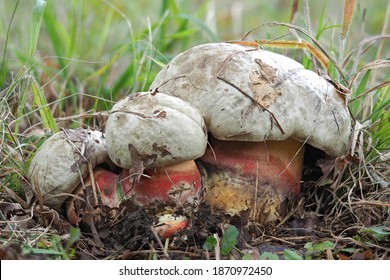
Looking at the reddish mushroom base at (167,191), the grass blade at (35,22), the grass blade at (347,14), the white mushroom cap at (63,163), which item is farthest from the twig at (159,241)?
the grass blade at (347,14)

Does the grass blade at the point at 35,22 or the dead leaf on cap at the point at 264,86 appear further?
the grass blade at the point at 35,22

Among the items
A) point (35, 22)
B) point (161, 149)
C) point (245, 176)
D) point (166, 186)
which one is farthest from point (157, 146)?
point (35, 22)

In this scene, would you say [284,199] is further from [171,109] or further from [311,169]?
[171,109]

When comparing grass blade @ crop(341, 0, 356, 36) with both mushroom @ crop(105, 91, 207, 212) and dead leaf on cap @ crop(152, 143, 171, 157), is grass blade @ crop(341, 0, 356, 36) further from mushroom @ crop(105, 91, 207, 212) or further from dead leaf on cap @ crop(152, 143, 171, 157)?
dead leaf on cap @ crop(152, 143, 171, 157)

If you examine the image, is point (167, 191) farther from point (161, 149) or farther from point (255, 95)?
point (255, 95)

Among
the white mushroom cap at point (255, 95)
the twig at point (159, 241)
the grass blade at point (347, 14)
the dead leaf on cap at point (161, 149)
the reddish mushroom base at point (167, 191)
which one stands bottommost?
the twig at point (159, 241)

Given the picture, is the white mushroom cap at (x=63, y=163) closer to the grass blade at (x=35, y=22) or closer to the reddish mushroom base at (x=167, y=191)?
the reddish mushroom base at (x=167, y=191)

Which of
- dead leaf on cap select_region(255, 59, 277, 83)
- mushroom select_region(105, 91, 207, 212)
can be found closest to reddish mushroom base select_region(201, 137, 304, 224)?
mushroom select_region(105, 91, 207, 212)
